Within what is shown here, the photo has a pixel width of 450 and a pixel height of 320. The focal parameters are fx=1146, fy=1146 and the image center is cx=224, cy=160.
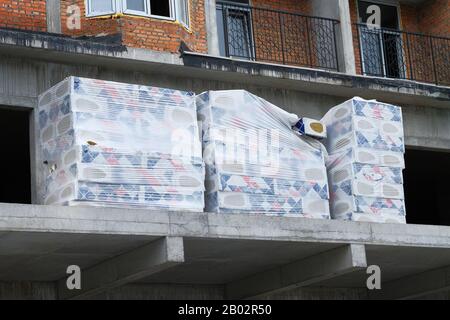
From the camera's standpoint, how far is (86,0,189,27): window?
17.5 meters

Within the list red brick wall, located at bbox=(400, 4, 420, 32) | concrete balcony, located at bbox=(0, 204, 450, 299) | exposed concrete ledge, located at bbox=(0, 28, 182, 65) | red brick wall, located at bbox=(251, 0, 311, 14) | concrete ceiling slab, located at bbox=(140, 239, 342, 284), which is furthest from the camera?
red brick wall, located at bbox=(400, 4, 420, 32)

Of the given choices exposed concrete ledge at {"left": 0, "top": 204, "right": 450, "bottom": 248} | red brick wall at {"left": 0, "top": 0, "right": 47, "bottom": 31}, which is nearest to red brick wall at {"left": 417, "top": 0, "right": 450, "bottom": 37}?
exposed concrete ledge at {"left": 0, "top": 204, "right": 450, "bottom": 248}

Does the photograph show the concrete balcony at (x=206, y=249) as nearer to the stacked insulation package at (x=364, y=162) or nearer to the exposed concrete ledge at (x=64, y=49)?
the stacked insulation package at (x=364, y=162)

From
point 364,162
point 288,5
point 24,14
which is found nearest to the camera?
point 24,14

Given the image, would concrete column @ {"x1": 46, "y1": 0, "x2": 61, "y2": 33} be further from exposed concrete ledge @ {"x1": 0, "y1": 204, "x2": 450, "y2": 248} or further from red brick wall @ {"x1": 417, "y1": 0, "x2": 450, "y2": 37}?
red brick wall @ {"x1": 417, "y1": 0, "x2": 450, "y2": 37}

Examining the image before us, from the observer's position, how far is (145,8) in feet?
58.6

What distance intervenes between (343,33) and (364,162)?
11.1 feet

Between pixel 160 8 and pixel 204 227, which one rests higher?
pixel 160 8

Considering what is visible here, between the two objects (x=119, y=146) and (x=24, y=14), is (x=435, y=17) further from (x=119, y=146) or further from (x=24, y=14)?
(x=119, y=146)

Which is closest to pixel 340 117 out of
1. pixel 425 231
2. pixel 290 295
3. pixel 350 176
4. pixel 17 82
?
pixel 350 176

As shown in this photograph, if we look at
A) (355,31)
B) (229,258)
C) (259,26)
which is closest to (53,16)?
(229,258)

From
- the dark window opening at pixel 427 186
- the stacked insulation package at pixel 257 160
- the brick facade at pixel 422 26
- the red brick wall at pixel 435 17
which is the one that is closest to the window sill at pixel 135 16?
the stacked insulation package at pixel 257 160

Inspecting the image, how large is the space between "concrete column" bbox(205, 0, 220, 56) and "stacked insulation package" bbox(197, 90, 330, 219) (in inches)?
62.2

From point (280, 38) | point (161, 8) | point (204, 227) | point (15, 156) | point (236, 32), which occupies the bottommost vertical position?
point (204, 227)
